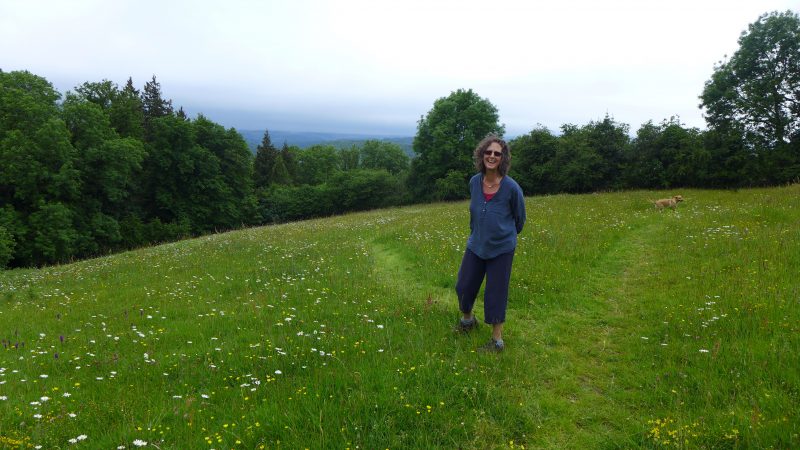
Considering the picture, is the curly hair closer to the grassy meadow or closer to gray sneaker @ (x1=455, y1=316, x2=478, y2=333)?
gray sneaker @ (x1=455, y1=316, x2=478, y2=333)

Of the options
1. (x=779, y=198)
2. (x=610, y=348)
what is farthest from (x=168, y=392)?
(x=779, y=198)

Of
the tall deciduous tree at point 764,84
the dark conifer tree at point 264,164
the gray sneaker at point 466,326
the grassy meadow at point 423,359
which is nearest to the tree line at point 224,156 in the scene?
the tall deciduous tree at point 764,84

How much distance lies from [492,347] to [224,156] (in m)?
59.1

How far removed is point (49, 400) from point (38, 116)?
44026 millimetres

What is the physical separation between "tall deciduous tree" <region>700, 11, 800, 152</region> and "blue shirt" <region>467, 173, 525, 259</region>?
3945 cm

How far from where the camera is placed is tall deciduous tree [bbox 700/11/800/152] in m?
33.5

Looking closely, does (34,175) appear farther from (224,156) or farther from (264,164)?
(264,164)

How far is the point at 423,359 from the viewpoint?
5691 mm

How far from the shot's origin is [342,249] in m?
15.1

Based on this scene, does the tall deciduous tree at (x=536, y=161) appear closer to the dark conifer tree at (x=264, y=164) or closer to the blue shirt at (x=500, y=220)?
the blue shirt at (x=500, y=220)

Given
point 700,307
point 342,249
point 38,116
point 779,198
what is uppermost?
point 38,116

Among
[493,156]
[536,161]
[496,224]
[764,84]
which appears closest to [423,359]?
[496,224]

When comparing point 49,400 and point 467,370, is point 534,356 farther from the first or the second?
point 49,400

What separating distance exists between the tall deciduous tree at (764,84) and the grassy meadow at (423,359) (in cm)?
3158
